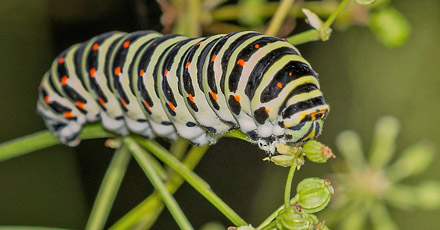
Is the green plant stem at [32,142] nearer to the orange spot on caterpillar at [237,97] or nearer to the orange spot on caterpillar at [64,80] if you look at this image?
the orange spot on caterpillar at [64,80]

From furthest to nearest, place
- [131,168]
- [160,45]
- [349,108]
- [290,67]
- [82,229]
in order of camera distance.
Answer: [349,108], [131,168], [82,229], [160,45], [290,67]

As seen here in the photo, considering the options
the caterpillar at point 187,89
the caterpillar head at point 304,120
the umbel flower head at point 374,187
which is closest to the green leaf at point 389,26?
the umbel flower head at point 374,187

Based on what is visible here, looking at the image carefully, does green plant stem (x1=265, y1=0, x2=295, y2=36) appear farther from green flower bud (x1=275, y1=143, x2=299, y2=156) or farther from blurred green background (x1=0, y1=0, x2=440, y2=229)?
blurred green background (x1=0, y1=0, x2=440, y2=229)

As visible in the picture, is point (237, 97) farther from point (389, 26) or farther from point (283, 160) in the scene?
point (389, 26)

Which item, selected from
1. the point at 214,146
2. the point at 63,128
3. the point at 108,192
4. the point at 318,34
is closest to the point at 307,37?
the point at 318,34

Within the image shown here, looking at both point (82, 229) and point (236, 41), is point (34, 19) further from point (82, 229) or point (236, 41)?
point (236, 41)

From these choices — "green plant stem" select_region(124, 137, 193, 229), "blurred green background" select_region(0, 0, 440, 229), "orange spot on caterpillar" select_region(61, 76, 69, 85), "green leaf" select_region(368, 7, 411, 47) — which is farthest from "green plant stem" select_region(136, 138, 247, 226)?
"blurred green background" select_region(0, 0, 440, 229)

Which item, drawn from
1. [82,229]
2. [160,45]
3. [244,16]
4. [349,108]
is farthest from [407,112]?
[160,45]
